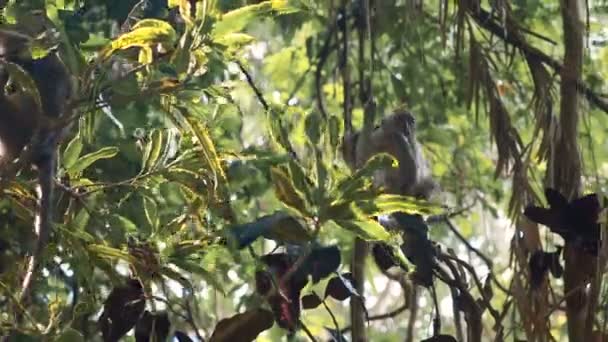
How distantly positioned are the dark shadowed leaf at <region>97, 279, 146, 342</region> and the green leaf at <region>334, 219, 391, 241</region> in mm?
209

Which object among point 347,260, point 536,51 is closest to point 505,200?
point 347,260

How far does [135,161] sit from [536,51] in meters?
0.46

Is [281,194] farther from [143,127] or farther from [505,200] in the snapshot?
[505,200]

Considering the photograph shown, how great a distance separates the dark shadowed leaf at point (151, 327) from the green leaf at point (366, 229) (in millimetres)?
204

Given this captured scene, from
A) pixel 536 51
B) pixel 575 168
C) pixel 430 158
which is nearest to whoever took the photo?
pixel 575 168

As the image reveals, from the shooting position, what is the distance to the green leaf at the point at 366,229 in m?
0.67

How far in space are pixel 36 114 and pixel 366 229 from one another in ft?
0.77

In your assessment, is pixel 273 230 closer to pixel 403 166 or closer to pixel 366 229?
pixel 366 229

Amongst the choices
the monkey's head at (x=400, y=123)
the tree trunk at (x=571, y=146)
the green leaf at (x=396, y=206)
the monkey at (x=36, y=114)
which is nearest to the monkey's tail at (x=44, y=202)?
the monkey at (x=36, y=114)

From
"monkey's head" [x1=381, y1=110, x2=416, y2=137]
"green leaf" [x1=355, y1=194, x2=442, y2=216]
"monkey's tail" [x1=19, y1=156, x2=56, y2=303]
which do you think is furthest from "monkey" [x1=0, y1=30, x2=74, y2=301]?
"monkey's head" [x1=381, y1=110, x2=416, y2=137]

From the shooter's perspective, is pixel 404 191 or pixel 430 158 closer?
pixel 404 191

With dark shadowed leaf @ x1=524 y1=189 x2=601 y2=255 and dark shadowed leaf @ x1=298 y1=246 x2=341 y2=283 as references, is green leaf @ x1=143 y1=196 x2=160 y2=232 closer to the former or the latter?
dark shadowed leaf @ x1=298 y1=246 x2=341 y2=283

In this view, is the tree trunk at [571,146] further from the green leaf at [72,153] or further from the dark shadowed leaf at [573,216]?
the green leaf at [72,153]

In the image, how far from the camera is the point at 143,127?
3.38 ft
